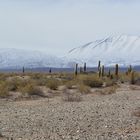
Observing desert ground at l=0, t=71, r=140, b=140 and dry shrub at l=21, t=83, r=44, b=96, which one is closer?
desert ground at l=0, t=71, r=140, b=140

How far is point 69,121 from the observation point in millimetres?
21125

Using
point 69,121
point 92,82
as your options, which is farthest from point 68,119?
point 92,82

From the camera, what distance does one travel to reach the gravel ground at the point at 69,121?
1758cm

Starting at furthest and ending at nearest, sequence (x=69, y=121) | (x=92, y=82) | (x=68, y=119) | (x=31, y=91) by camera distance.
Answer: (x=92, y=82) → (x=31, y=91) → (x=68, y=119) → (x=69, y=121)

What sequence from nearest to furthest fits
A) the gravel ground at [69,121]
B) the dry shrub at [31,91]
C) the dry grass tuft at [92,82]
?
the gravel ground at [69,121]
the dry shrub at [31,91]
the dry grass tuft at [92,82]

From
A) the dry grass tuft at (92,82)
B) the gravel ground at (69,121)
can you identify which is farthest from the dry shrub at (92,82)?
the gravel ground at (69,121)

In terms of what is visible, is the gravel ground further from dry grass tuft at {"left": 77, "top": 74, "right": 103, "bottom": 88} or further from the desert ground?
dry grass tuft at {"left": 77, "top": 74, "right": 103, "bottom": 88}

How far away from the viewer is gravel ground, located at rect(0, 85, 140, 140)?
17.6m

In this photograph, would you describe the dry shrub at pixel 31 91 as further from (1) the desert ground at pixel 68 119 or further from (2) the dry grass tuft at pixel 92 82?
(2) the dry grass tuft at pixel 92 82

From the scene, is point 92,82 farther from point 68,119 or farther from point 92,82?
point 68,119

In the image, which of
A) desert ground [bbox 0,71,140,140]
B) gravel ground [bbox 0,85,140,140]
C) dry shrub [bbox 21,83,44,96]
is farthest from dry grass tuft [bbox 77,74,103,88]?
gravel ground [bbox 0,85,140,140]

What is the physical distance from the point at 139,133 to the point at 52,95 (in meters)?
18.8

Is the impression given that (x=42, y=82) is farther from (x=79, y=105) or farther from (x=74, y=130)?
(x=74, y=130)

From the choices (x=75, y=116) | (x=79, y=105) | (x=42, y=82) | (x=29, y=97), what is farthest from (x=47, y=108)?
(x=42, y=82)
